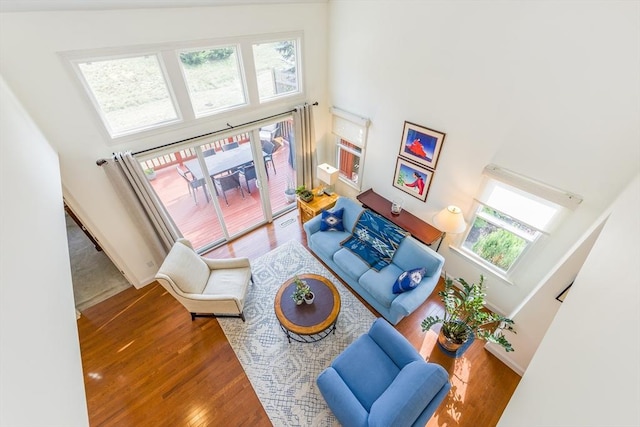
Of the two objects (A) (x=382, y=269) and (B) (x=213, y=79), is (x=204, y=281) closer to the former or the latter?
(A) (x=382, y=269)

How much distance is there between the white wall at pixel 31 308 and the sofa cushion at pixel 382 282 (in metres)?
3.11

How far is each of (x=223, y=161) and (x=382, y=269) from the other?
346 centimetres

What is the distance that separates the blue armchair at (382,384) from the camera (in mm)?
2264

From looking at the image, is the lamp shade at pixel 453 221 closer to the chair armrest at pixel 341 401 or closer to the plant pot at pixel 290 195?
the chair armrest at pixel 341 401

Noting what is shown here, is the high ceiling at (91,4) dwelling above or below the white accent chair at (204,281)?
above

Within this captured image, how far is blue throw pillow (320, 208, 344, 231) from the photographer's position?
4531 mm

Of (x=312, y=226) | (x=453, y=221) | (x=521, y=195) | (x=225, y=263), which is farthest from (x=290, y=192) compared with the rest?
(x=521, y=195)

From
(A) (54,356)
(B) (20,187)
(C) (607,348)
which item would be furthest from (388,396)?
(B) (20,187)

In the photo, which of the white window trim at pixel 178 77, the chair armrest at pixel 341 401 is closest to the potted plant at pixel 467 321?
the chair armrest at pixel 341 401

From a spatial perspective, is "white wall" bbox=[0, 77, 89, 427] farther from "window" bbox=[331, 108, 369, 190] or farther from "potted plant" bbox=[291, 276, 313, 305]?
"window" bbox=[331, 108, 369, 190]

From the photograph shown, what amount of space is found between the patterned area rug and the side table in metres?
1.09

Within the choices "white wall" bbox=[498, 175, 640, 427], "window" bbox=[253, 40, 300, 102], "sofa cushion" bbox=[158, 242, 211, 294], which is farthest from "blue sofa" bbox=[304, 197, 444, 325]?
"white wall" bbox=[498, 175, 640, 427]

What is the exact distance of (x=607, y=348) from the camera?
61 cm

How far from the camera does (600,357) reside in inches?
24.6
